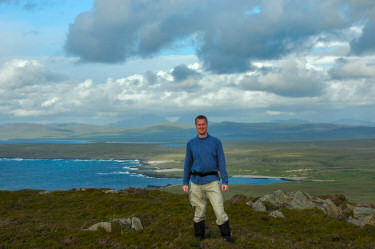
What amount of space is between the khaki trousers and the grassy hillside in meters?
1.01

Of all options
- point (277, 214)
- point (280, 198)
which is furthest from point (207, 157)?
point (280, 198)

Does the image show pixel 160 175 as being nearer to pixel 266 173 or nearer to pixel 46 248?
pixel 266 173

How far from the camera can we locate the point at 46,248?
43.1 feet

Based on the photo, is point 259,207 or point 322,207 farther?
point 259,207

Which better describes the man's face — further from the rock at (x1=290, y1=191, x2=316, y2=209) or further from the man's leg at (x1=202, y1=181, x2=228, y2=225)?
the rock at (x1=290, y1=191, x2=316, y2=209)

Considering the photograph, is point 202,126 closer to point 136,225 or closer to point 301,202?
point 136,225

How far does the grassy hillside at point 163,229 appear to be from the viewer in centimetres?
1352

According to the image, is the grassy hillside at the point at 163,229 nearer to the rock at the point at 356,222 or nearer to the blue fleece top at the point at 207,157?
the rock at the point at 356,222

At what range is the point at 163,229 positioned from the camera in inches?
603

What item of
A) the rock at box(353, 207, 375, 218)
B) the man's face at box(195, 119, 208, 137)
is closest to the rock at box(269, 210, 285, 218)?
the rock at box(353, 207, 375, 218)

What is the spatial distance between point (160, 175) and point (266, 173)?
62957 millimetres

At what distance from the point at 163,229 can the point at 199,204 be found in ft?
10.5

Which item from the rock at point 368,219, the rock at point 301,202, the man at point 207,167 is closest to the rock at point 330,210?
the rock at point 301,202

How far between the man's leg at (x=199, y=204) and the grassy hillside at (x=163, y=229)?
45cm
